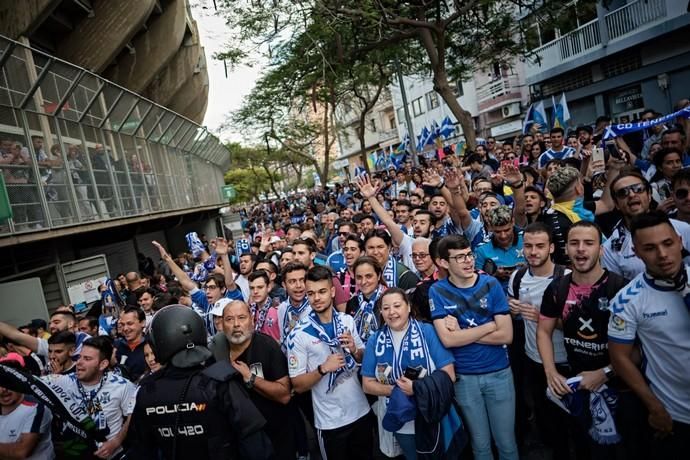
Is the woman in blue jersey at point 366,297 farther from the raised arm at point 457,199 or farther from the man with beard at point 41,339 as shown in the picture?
the man with beard at point 41,339

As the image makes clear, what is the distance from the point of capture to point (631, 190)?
329 cm

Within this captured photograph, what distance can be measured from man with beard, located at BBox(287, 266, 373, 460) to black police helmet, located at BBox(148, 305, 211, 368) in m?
1.03

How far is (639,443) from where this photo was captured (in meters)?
2.70

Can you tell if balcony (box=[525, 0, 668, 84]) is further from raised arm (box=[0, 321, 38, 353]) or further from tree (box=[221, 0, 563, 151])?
raised arm (box=[0, 321, 38, 353])

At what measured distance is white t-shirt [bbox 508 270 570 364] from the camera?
3041 mm

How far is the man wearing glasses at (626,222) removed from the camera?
315cm

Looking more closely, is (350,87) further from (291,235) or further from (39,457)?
(39,457)

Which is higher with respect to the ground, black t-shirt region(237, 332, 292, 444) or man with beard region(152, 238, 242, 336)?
man with beard region(152, 238, 242, 336)

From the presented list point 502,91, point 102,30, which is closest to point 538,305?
point 102,30

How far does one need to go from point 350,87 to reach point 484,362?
48.5 ft

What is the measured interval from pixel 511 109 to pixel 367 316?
26749 millimetres

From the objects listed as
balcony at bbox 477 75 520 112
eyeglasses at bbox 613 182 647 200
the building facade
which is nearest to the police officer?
eyeglasses at bbox 613 182 647 200

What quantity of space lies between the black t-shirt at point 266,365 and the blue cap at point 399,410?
33.9 inches

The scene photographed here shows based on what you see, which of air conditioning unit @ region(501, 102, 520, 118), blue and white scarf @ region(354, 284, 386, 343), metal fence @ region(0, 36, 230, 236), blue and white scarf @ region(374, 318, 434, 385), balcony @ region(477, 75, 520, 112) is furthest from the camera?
air conditioning unit @ region(501, 102, 520, 118)
